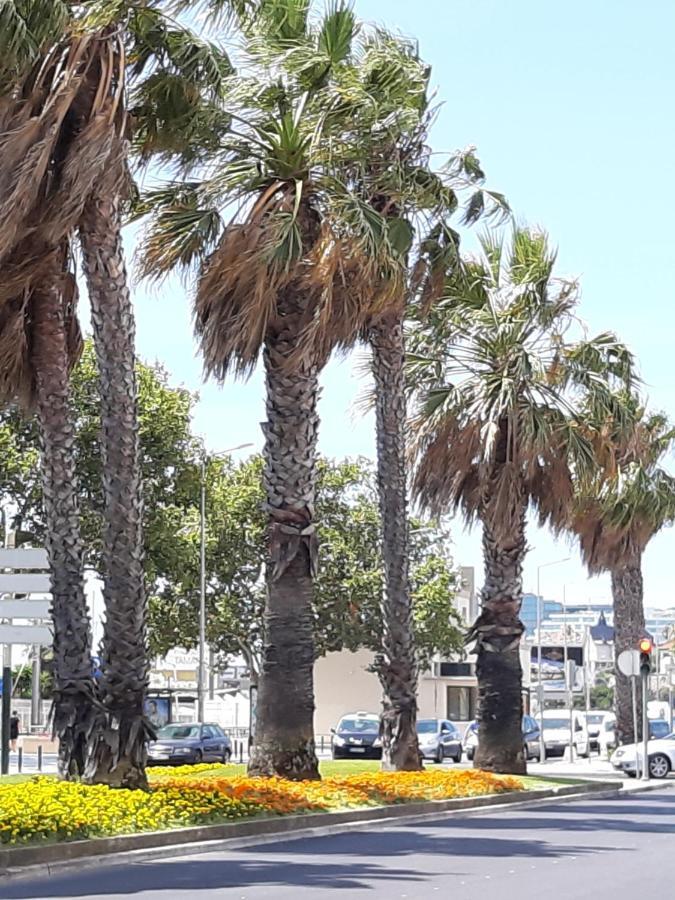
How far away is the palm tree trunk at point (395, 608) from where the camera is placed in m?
27.7

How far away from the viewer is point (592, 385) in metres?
31.2

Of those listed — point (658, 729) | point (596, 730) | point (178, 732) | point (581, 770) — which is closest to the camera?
point (581, 770)

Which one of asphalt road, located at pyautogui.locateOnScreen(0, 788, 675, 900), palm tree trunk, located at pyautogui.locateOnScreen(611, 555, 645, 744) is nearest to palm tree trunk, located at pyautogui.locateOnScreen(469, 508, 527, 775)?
asphalt road, located at pyautogui.locateOnScreen(0, 788, 675, 900)

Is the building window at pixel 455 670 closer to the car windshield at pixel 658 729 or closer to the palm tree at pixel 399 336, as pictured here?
the car windshield at pixel 658 729

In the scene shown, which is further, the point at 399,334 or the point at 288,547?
the point at 399,334

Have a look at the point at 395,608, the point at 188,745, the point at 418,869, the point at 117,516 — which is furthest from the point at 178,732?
the point at 418,869

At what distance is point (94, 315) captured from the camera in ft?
66.9

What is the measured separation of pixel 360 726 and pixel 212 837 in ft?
104

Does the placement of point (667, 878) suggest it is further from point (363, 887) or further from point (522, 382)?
point (522, 382)

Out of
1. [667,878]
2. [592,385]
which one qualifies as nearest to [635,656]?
[592,385]

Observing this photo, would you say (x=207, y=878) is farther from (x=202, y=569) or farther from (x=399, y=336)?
(x=202, y=569)

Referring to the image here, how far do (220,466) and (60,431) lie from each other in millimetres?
34123

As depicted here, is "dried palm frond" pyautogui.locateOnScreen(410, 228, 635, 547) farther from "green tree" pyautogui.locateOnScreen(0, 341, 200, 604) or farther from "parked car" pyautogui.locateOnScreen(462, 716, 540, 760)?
"parked car" pyautogui.locateOnScreen(462, 716, 540, 760)

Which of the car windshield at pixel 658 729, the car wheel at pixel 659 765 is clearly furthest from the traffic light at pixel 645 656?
the car windshield at pixel 658 729
